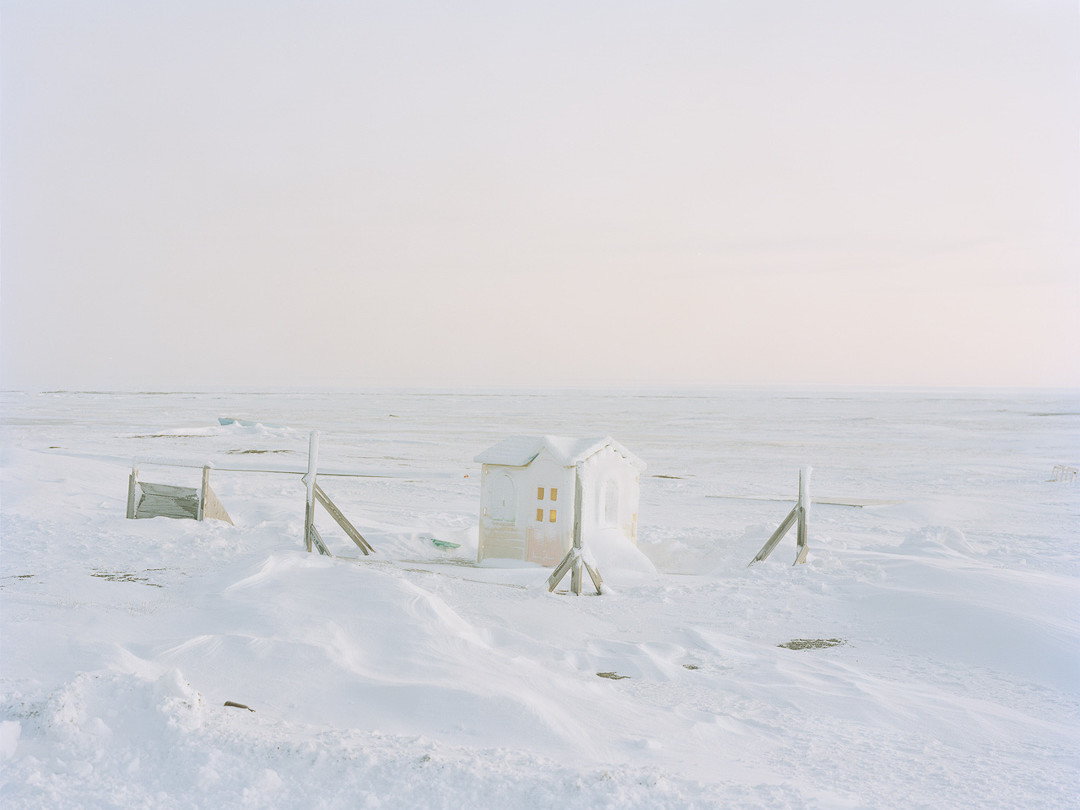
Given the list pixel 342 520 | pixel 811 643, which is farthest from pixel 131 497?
pixel 811 643

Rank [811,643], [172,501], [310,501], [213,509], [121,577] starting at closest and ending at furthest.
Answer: [811,643]
[121,577]
[310,501]
[172,501]
[213,509]

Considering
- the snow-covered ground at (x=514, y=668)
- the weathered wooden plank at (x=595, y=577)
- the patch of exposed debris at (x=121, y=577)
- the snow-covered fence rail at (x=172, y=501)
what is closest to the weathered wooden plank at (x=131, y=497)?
the snow-covered fence rail at (x=172, y=501)

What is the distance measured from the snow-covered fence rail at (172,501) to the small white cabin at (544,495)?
5.31 m

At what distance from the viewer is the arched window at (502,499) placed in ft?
46.8

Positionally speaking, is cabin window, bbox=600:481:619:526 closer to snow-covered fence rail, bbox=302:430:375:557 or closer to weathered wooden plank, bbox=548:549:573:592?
weathered wooden plank, bbox=548:549:573:592

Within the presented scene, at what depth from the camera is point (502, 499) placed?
14352 mm

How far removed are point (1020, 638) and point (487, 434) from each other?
45590 mm

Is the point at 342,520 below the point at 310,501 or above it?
below

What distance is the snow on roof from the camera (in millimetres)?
13781

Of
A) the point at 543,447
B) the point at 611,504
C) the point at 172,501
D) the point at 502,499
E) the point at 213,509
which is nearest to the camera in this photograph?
the point at 543,447

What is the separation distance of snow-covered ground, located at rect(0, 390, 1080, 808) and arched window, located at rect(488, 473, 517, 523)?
1.00 meters

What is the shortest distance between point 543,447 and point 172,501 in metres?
7.28

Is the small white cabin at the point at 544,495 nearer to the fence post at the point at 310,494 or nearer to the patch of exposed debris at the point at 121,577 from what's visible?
the fence post at the point at 310,494

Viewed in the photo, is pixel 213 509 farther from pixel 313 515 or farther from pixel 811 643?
pixel 811 643
